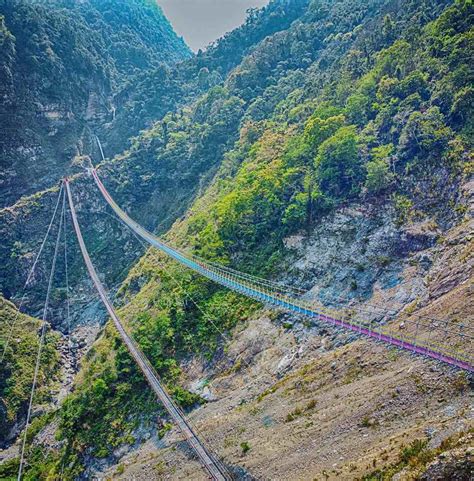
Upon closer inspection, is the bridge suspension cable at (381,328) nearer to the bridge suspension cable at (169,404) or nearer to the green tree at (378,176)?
the bridge suspension cable at (169,404)

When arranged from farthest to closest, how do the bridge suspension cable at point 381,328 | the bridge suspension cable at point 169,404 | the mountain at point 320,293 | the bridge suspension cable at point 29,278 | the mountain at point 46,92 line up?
the mountain at point 46,92 < the bridge suspension cable at point 29,278 < the bridge suspension cable at point 169,404 < the mountain at point 320,293 < the bridge suspension cable at point 381,328

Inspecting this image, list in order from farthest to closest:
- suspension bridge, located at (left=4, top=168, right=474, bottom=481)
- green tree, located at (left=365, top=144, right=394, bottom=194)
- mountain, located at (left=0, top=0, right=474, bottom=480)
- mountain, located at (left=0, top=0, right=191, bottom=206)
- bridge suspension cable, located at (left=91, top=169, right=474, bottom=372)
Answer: mountain, located at (left=0, top=0, right=191, bottom=206) < green tree, located at (left=365, top=144, right=394, bottom=194) < mountain, located at (left=0, top=0, right=474, bottom=480) < suspension bridge, located at (left=4, top=168, right=474, bottom=481) < bridge suspension cable, located at (left=91, top=169, right=474, bottom=372)

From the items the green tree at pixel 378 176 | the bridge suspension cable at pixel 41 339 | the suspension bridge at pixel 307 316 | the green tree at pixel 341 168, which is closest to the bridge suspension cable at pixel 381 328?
the suspension bridge at pixel 307 316

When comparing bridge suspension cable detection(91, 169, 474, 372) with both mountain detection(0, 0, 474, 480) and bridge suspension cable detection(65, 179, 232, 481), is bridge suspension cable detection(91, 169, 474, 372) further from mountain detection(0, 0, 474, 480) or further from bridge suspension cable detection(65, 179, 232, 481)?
bridge suspension cable detection(65, 179, 232, 481)

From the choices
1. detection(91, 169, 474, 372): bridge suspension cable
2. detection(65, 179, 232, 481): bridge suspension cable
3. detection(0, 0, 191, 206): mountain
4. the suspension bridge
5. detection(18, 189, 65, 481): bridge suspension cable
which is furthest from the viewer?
detection(0, 0, 191, 206): mountain

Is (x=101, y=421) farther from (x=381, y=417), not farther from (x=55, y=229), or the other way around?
(x=55, y=229)

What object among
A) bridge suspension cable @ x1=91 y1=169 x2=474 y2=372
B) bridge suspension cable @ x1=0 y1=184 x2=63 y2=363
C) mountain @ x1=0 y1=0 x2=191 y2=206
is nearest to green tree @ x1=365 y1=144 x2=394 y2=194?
bridge suspension cable @ x1=91 y1=169 x2=474 y2=372

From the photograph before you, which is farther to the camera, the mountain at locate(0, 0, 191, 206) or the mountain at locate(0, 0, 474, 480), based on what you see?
the mountain at locate(0, 0, 191, 206)

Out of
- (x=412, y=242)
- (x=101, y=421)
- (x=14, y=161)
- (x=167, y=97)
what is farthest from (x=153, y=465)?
(x=167, y=97)
